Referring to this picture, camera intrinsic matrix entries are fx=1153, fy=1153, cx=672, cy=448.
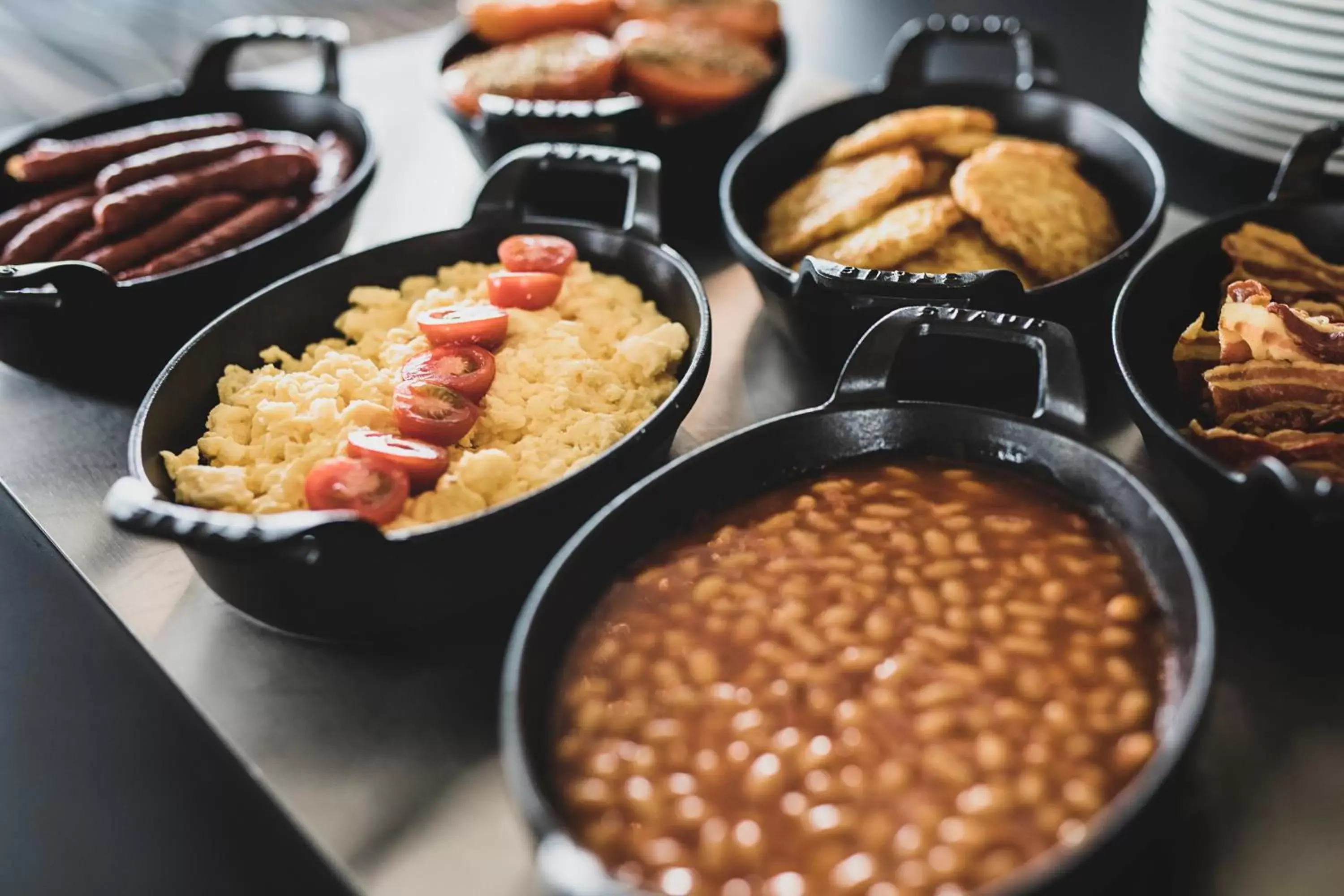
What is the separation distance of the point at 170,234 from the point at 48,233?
9.9 inches

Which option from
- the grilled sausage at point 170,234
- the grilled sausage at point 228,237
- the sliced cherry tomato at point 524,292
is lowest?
the sliced cherry tomato at point 524,292

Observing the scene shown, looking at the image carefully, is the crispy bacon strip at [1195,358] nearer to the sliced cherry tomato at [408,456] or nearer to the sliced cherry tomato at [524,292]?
the sliced cherry tomato at [524,292]

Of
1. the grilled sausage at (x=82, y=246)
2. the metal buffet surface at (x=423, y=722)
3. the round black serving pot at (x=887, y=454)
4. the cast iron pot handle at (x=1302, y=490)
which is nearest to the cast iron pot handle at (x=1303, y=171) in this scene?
the metal buffet surface at (x=423, y=722)

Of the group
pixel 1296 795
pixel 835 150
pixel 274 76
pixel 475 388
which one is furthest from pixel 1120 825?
pixel 274 76

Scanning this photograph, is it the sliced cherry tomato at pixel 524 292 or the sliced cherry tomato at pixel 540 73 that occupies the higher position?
the sliced cherry tomato at pixel 540 73

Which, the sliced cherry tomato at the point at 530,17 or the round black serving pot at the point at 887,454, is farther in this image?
the sliced cherry tomato at the point at 530,17

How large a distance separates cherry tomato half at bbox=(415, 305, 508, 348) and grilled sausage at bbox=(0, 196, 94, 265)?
92 cm

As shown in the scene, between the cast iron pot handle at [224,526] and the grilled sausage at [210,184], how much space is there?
1.14 metres

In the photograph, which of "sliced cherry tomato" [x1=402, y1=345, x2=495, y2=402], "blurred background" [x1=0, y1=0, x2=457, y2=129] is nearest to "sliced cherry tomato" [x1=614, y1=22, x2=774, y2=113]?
Result: "sliced cherry tomato" [x1=402, y1=345, x2=495, y2=402]

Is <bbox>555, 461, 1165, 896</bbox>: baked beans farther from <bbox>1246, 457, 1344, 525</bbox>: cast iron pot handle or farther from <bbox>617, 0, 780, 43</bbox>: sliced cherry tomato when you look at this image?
<bbox>617, 0, 780, 43</bbox>: sliced cherry tomato

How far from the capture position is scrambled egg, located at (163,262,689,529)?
1.73 m

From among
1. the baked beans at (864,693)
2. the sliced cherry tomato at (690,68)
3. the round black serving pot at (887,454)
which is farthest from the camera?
the sliced cherry tomato at (690,68)

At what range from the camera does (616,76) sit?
9.32ft

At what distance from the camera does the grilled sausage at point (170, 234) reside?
7.60ft
